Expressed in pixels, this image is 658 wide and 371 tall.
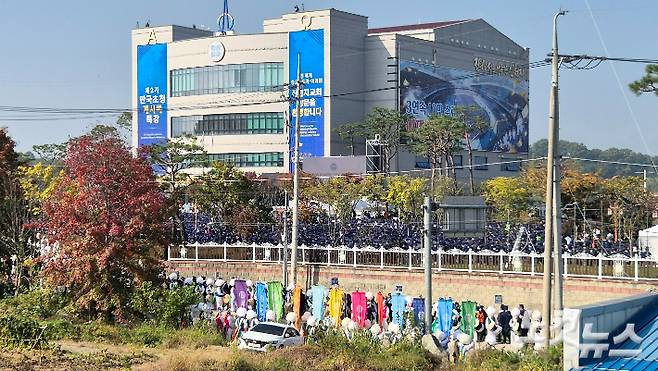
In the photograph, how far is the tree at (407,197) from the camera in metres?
52.9

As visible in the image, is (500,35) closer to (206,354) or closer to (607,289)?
(607,289)

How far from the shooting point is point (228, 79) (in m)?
79.2

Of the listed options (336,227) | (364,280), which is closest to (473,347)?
(364,280)

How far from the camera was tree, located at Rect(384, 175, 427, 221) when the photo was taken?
174ft

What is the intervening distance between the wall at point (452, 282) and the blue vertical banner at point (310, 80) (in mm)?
32558

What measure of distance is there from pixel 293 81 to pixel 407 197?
24882mm

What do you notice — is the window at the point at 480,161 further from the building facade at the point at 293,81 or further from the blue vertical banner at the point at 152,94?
the blue vertical banner at the point at 152,94

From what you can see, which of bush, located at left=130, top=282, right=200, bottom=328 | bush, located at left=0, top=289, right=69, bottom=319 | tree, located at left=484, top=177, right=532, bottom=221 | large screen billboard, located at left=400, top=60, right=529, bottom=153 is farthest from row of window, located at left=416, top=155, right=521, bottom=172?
bush, located at left=0, top=289, right=69, bottom=319

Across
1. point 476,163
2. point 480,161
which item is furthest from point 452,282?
point 480,161

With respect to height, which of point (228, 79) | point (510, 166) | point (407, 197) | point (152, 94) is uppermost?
point (228, 79)

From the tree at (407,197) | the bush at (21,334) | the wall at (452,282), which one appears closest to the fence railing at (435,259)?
the wall at (452,282)

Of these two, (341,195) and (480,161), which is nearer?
(341,195)

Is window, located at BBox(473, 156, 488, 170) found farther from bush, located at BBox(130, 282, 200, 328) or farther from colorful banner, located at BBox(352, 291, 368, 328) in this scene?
bush, located at BBox(130, 282, 200, 328)

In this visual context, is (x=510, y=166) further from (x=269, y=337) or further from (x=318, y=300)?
(x=269, y=337)
